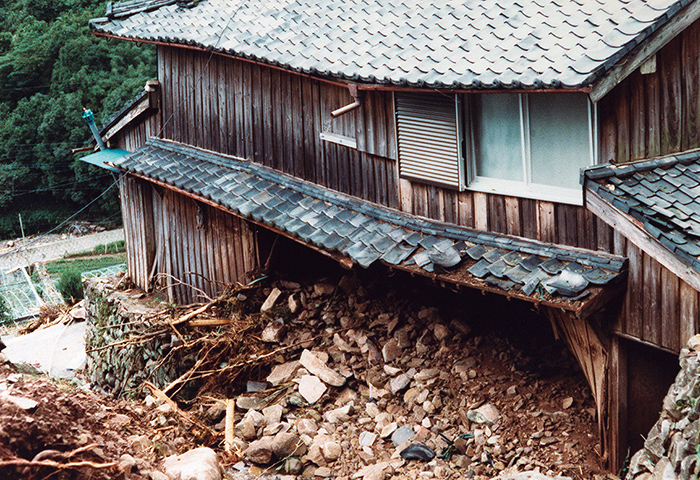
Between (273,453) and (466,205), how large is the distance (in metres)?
3.60

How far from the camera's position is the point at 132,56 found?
4525 centimetres

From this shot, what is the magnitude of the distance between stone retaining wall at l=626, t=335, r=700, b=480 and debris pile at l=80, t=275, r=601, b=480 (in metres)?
1.47

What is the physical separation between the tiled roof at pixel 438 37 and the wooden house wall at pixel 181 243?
2.99m

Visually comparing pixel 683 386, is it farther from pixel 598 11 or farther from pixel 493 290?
pixel 598 11

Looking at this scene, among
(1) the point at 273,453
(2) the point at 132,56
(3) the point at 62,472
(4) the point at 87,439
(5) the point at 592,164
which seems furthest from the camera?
(2) the point at 132,56

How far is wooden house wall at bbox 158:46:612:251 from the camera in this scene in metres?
8.34

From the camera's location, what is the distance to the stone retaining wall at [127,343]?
12.4 metres

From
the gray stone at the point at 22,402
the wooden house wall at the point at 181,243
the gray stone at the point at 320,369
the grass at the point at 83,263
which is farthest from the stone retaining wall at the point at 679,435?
the grass at the point at 83,263

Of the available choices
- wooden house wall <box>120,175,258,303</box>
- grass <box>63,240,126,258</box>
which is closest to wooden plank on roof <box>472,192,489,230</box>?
wooden house wall <box>120,175,258,303</box>

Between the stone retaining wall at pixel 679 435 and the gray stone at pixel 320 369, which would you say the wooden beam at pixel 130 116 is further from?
the stone retaining wall at pixel 679 435

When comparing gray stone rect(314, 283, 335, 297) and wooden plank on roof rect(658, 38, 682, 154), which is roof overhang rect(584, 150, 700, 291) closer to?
wooden plank on roof rect(658, 38, 682, 154)

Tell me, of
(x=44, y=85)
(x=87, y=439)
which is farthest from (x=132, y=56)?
(x=87, y=439)

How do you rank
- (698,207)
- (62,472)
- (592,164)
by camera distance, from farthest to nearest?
(592,164) → (698,207) → (62,472)

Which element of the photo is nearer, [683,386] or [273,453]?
[683,386]
